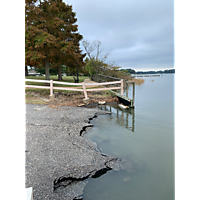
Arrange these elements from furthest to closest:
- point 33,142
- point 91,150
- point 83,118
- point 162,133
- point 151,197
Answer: point 83,118, point 162,133, point 33,142, point 91,150, point 151,197

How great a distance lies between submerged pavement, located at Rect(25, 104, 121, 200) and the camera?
8.38ft

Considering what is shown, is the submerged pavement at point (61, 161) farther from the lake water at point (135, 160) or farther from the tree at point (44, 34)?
the tree at point (44, 34)

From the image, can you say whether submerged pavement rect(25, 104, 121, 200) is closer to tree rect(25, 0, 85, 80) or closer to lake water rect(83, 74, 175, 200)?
lake water rect(83, 74, 175, 200)

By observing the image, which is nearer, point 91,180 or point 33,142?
point 91,180

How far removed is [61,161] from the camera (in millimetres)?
3250

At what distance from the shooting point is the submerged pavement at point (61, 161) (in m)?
2.55

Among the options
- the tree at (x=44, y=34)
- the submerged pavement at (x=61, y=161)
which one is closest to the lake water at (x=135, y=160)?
the submerged pavement at (x=61, y=161)

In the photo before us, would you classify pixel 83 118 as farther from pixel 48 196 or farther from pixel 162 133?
pixel 48 196

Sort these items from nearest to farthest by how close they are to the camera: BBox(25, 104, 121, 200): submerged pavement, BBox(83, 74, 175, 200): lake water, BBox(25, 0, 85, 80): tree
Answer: BBox(25, 104, 121, 200): submerged pavement, BBox(83, 74, 175, 200): lake water, BBox(25, 0, 85, 80): tree

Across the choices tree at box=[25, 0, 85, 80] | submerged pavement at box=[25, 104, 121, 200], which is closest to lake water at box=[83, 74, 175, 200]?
submerged pavement at box=[25, 104, 121, 200]

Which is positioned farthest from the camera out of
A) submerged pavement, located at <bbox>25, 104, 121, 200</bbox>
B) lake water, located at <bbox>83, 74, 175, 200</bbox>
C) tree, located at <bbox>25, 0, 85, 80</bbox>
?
tree, located at <bbox>25, 0, 85, 80</bbox>

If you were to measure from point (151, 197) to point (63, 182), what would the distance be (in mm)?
1691
